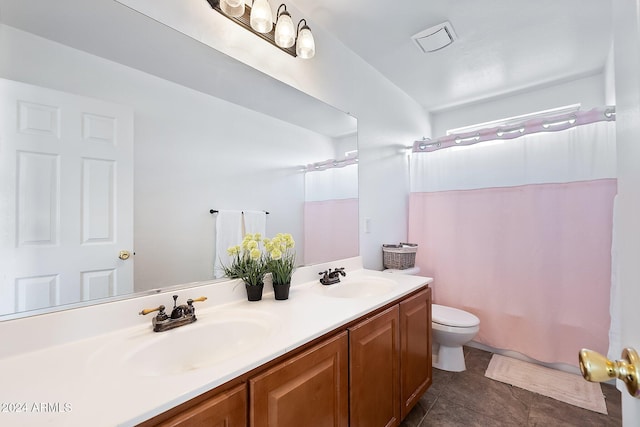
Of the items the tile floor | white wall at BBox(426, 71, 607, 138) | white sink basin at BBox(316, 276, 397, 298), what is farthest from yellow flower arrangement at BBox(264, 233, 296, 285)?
white wall at BBox(426, 71, 607, 138)

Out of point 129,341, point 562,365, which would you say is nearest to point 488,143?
point 562,365

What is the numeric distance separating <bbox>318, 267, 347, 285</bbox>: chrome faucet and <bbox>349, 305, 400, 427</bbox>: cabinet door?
40cm

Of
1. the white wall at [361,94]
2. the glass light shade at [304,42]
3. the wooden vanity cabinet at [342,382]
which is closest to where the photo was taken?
the wooden vanity cabinet at [342,382]

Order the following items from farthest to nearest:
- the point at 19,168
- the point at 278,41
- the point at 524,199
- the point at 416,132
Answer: the point at 416,132 < the point at 524,199 < the point at 278,41 < the point at 19,168

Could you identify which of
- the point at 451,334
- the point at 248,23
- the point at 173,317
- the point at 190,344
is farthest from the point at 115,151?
the point at 451,334

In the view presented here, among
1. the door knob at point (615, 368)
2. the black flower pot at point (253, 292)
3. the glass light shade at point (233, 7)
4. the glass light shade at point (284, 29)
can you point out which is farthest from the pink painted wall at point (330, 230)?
the door knob at point (615, 368)

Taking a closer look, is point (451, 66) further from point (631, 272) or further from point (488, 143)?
point (631, 272)

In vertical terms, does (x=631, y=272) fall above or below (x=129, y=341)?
above

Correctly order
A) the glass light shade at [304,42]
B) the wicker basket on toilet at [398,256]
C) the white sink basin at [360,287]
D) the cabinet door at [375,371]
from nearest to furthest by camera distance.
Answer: the cabinet door at [375,371], the glass light shade at [304,42], the white sink basin at [360,287], the wicker basket on toilet at [398,256]

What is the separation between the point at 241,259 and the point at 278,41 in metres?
1.12

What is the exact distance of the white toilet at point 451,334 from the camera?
1896 mm

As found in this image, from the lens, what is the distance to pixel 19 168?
2.60 feet

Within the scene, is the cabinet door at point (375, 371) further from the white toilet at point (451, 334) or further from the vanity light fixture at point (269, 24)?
the vanity light fixture at point (269, 24)

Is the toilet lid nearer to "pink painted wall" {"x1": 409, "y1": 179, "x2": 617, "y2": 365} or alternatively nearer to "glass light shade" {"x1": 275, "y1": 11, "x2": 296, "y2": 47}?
"pink painted wall" {"x1": 409, "y1": 179, "x2": 617, "y2": 365}
